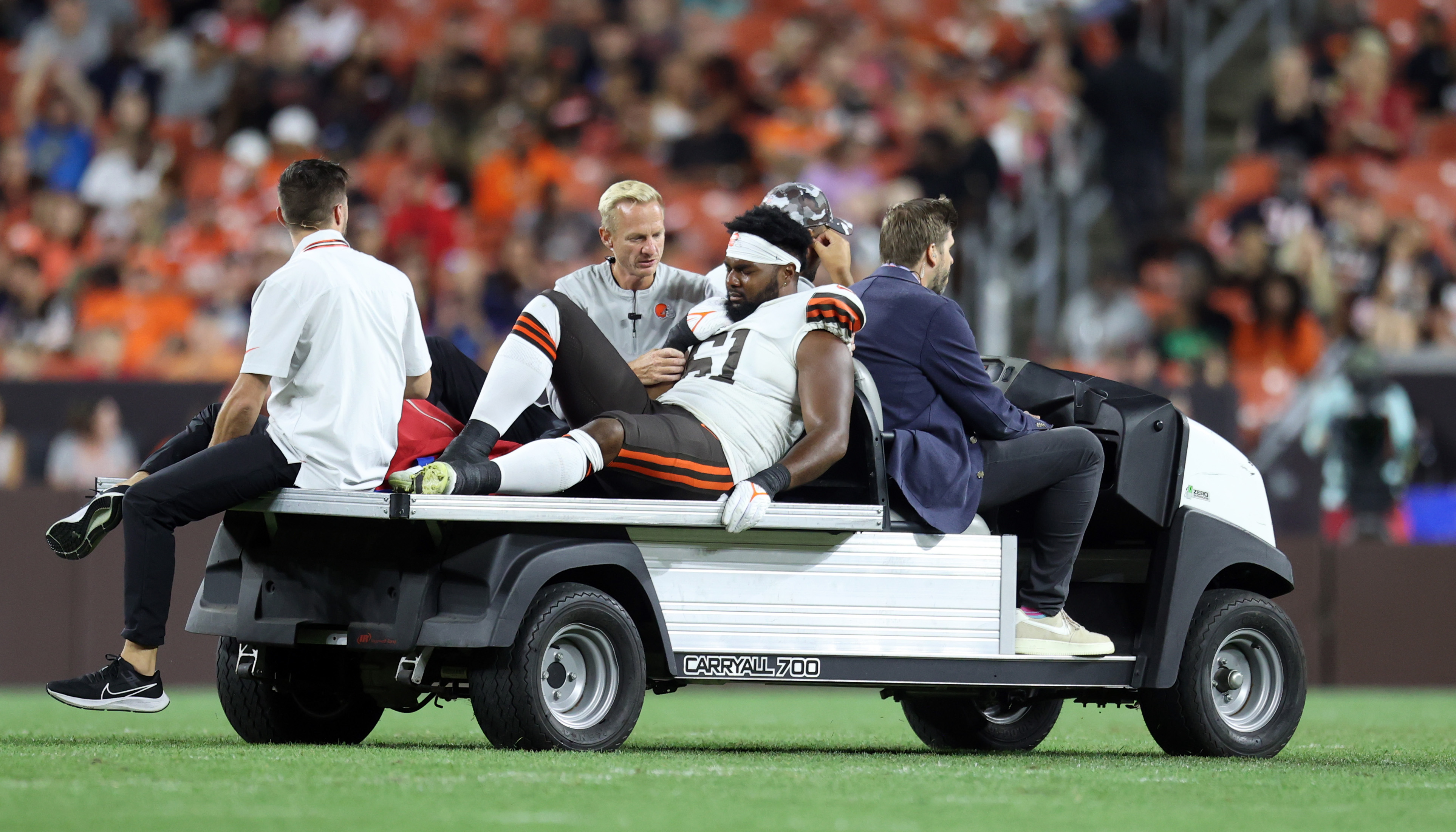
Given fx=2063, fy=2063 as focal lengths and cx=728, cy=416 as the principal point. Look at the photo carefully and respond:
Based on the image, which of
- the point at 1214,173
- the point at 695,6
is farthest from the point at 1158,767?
the point at 695,6

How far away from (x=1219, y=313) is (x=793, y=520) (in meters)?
7.91

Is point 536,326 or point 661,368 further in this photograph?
point 661,368

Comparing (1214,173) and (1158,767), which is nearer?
(1158,767)

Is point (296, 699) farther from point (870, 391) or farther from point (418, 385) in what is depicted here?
point (870, 391)

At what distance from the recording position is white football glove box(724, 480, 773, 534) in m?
6.29

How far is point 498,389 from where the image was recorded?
21.1 feet

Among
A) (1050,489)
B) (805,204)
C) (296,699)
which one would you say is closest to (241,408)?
(296,699)

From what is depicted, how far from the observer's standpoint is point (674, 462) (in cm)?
647

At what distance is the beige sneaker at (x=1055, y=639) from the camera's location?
23.1 ft

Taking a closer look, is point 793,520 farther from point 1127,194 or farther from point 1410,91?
point 1410,91

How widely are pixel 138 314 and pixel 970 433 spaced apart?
8321 millimetres

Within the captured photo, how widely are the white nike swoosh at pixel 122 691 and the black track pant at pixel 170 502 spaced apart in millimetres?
124

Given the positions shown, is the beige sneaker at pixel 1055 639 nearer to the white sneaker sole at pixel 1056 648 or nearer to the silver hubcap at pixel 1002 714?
the white sneaker sole at pixel 1056 648

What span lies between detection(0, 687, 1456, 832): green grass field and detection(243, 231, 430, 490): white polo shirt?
92 cm
